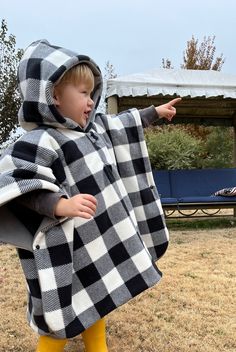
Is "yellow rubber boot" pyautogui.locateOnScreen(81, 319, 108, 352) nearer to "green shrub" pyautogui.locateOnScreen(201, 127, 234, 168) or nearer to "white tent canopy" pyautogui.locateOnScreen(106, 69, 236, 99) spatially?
"white tent canopy" pyautogui.locateOnScreen(106, 69, 236, 99)

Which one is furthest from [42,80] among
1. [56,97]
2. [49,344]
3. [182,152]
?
[182,152]

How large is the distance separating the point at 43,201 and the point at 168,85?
5.71 meters

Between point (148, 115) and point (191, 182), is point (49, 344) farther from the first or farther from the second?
point (191, 182)

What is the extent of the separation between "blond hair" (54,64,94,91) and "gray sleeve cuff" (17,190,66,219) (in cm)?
43

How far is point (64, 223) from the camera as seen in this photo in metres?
1.68

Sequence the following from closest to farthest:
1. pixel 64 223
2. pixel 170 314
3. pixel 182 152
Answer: pixel 64 223
pixel 170 314
pixel 182 152

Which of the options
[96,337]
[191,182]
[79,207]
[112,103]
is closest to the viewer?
[79,207]

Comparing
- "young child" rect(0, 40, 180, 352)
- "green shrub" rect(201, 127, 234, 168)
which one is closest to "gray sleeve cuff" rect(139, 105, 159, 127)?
"young child" rect(0, 40, 180, 352)

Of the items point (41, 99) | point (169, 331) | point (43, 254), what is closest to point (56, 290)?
point (43, 254)

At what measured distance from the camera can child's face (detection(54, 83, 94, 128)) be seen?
1.79 m

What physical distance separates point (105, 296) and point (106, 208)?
0.33 m

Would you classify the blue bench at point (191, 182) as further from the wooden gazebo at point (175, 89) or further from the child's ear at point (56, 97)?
the child's ear at point (56, 97)

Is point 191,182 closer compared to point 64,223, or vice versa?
point 64,223

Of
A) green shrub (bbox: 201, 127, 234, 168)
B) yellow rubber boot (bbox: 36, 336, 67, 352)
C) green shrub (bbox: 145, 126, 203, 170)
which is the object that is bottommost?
green shrub (bbox: 201, 127, 234, 168)
